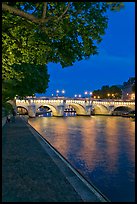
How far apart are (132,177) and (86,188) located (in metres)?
7.55

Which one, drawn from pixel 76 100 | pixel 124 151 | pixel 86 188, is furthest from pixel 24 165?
pixel 76 100

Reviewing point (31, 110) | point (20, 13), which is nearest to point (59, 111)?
point (31, 110)

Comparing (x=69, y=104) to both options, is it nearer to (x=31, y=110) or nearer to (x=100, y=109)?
(x=100, y=109)

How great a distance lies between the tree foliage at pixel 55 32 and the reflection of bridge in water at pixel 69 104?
87.9 metres

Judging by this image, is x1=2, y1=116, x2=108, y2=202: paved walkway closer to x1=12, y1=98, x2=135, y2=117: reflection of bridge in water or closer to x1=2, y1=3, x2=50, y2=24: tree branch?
x1=2, y1=3, x2=50, y2=24: tree branch

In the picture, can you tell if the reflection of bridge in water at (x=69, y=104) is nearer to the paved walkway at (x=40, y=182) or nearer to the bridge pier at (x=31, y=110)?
the bridge pier at (x=31, y=110)

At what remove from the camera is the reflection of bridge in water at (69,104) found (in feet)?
336

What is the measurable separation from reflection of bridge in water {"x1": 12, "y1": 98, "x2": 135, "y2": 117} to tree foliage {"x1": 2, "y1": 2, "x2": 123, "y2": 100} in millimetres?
87891

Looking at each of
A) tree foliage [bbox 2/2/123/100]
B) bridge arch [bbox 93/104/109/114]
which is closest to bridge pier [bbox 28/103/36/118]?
bridge arch [bbox 93/104/109/114]

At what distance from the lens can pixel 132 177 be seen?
55.6 ft

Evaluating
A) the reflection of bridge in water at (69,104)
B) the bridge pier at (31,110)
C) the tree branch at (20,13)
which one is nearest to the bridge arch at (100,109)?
the reflection of bridge in water at (69,104)

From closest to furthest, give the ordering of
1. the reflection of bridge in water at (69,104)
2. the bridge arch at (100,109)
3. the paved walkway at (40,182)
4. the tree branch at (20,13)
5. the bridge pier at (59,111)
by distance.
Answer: the tree branch at (20,13), the paved walkway at (40,182), the reflection of bridge in water at (69,104), the bridge pier at (59,111), the bridge arch at (100,109)

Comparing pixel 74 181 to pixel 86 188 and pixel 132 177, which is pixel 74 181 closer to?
pixel 86 188

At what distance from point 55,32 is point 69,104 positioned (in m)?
103
